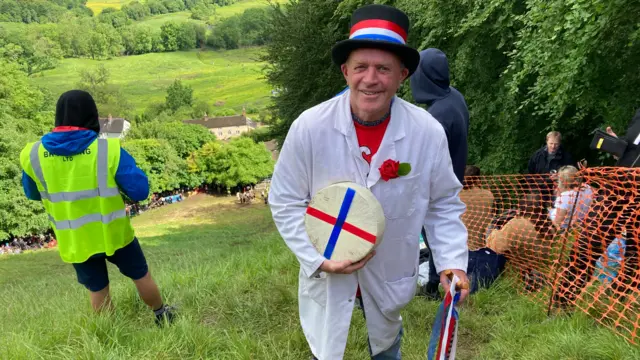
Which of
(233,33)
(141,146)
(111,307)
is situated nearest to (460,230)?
(111,307)

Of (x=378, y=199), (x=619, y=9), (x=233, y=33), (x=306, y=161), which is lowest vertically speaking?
(x=233, y=33)

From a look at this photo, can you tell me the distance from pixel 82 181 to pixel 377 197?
2.09 m

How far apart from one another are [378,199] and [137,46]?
179 meters

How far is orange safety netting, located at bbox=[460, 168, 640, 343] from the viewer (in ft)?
10.6

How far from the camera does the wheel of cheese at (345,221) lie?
1968 mm

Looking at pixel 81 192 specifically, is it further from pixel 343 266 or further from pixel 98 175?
pixel 343 266

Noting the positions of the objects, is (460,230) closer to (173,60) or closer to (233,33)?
(173,60)

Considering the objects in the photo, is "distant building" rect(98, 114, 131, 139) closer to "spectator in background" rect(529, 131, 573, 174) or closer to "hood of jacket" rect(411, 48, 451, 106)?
"spectator in background" rect(529, 131, 573, 174)

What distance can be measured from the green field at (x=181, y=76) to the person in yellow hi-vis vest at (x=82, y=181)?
107816 mm

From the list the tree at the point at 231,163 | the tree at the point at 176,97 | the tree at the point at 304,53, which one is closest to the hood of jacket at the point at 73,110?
the tree at the point at 304,53

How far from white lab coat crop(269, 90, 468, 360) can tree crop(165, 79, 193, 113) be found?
338ft

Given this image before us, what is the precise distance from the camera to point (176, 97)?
102000 millimetres

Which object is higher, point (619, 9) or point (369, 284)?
point (619, 9)

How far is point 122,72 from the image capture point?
463 feet
